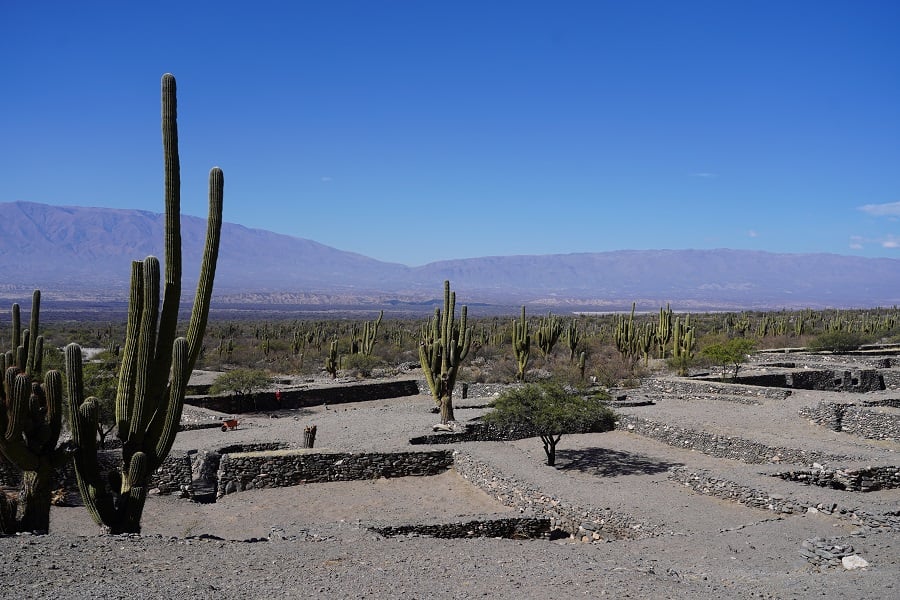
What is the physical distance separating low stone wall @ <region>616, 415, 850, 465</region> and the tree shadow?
73.6 inches

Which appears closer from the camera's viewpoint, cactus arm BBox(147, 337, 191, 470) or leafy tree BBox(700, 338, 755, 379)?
cactus arm BBox(147, 337, 191, 470)

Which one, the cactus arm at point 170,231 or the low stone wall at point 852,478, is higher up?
the cactus arm at point 170,231

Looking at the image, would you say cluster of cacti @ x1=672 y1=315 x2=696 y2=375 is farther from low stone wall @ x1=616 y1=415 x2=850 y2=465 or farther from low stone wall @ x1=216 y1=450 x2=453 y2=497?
low stone wall @ x1=216 y1=450 x2=453 y2=497

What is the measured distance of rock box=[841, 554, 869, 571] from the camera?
9.88 meters

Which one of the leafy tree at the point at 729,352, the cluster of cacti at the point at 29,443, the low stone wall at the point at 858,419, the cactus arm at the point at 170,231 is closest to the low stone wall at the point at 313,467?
the cluster of cacti at the point at 29,443

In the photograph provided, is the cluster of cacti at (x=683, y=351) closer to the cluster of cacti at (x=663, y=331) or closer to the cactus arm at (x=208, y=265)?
the cluster of cacti at (x=663, y=331)

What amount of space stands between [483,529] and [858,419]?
14.7m

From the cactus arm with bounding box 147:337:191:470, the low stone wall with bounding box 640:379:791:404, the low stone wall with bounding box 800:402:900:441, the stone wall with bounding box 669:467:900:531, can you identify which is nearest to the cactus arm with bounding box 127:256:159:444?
the cactus arm with bounding box 147:337:191:470

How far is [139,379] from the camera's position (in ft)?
34.6

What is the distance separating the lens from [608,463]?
18.6 metres

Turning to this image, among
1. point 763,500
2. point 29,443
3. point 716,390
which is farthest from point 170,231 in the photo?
point 716,390

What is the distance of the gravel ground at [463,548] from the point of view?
28.6ft

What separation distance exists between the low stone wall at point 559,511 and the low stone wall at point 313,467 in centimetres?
175

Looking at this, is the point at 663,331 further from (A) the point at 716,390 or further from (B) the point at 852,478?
(B) the point at 852,478
